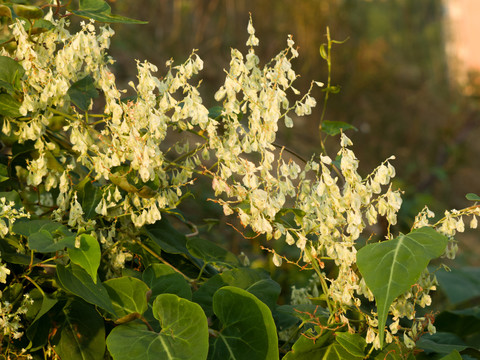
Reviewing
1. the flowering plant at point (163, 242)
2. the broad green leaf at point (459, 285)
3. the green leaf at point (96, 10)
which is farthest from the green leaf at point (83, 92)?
the broad green leaf at point (459, 285)

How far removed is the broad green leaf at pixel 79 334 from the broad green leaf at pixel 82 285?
0.08 meters

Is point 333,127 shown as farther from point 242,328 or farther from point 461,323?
point 461,323

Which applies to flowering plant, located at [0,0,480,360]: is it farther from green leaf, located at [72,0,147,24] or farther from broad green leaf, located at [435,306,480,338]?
broad green leaf, located at [435,306,480,338]

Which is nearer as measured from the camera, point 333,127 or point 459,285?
point 333,127

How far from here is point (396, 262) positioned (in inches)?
29.2

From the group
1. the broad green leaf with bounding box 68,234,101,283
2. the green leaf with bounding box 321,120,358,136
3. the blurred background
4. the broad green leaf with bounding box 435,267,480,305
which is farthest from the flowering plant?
the blurred background

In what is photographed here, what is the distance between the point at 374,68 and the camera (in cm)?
673

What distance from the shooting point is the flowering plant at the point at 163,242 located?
0.79 metres

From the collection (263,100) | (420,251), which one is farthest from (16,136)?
(420,251)

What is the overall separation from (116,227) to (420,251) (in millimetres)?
512

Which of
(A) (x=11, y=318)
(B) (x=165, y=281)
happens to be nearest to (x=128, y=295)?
(B) (x=165, y=281)

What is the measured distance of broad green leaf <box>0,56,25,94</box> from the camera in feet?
3.04

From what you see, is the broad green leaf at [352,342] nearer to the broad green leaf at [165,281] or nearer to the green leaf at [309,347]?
the green leaf at [309,347]

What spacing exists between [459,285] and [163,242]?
3.91 ft
